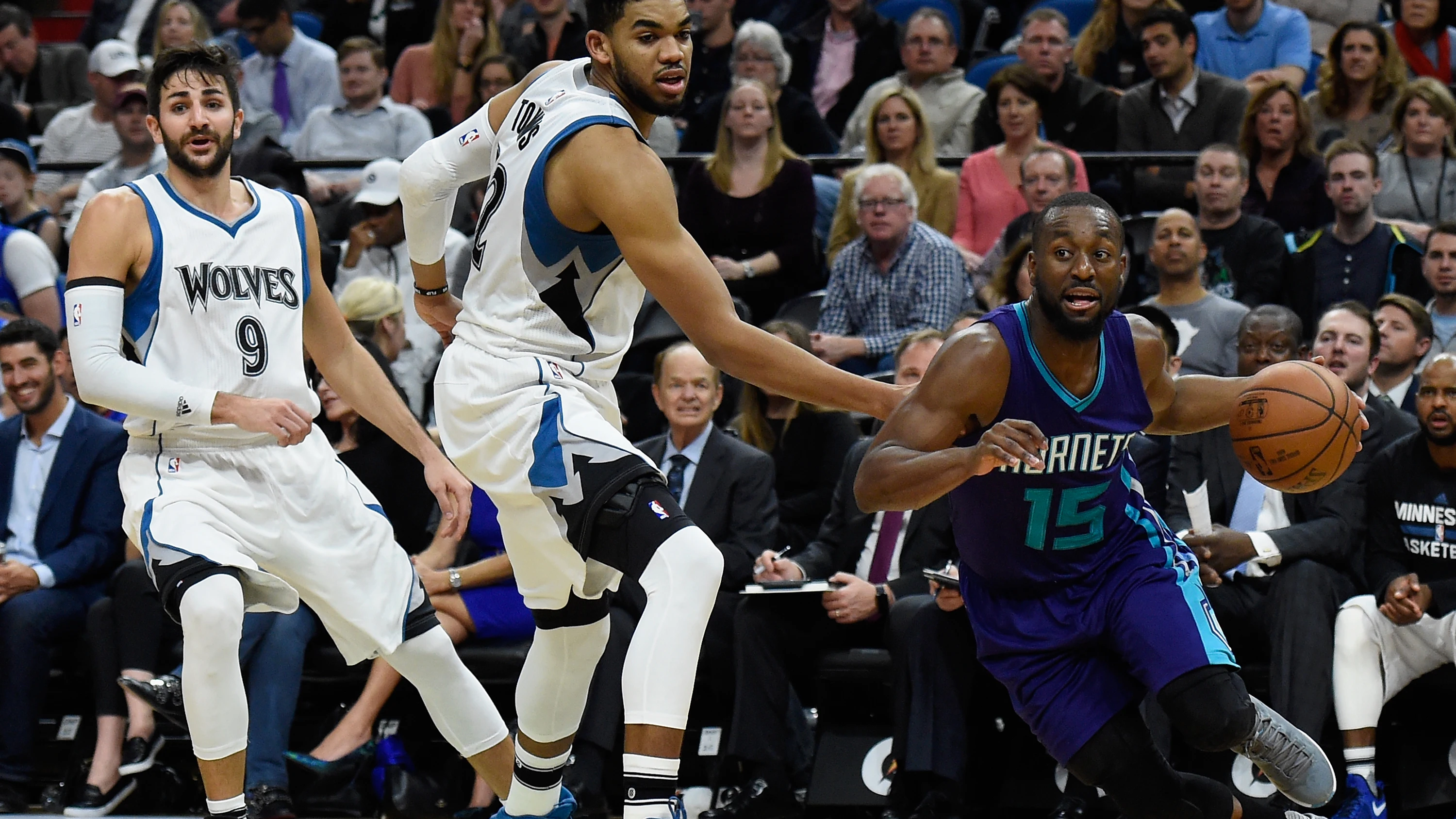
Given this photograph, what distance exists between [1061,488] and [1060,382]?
270 mm

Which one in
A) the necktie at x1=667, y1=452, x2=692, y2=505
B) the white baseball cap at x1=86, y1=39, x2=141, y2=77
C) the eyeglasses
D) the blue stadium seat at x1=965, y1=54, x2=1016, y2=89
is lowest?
the necktie at x1=667, y1=452, x2=692, y2=505

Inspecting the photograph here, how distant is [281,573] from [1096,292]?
2.37 meters

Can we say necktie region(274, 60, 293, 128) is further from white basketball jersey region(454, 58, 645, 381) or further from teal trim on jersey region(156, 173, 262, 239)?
white basketball jersey region(454, 58, 645, 381)

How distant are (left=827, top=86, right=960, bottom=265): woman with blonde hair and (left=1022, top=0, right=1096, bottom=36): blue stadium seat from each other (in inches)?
89.6

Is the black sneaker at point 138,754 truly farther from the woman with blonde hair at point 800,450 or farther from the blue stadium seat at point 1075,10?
the blue stadium seat at point 1075,10

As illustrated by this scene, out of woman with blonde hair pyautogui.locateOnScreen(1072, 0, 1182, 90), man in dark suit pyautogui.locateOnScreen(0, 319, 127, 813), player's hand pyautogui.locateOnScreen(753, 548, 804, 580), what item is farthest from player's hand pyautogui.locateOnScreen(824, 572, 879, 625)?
woman with blonde hair pyautogui.locateOnScreen(1072, 0, 1182, 90)

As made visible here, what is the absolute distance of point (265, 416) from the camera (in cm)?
424

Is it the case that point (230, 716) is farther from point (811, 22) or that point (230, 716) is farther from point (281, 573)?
point (811, 22)

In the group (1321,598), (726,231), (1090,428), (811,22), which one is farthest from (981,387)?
(811,22)

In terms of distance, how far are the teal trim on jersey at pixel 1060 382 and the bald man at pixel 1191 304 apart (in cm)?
305

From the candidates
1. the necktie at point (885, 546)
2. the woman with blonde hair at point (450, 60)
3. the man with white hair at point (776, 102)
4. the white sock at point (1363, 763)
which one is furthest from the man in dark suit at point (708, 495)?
the woman with blonde hair at point (450, 60)

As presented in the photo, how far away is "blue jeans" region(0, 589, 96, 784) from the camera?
641cm

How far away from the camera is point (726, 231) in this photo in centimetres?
833

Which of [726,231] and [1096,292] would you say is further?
[726,231]
